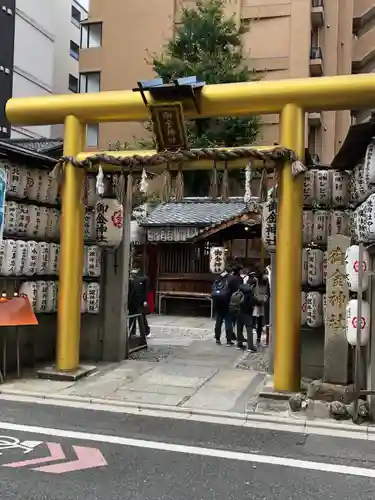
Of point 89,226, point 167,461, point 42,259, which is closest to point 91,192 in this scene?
point 89,226

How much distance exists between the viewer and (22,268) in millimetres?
10273

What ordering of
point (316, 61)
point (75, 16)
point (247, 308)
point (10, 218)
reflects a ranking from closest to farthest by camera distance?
point (10, 218) → point (247, 308) → point (316, 61) → point (75, 16)

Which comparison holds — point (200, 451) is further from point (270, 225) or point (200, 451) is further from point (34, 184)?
point (34, 184)

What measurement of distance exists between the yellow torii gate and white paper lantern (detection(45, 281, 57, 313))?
922 mm

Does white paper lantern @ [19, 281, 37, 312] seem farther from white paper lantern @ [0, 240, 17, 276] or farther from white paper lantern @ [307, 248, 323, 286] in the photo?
white paper lantern @ [307, 248, 323, 286]

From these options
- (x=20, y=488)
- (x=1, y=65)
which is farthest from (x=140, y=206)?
(x=1, y=65)

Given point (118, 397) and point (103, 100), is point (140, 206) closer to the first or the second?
point (103, 100)

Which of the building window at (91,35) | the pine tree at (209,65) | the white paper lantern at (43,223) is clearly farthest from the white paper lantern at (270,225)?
the building window at (91,35)

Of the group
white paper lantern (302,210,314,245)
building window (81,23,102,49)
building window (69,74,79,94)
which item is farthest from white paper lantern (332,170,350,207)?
building window (69,74,79,94)

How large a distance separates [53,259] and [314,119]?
22.0m

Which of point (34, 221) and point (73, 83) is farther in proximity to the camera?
point (73, 83)

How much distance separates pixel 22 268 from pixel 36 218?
109 centimetres

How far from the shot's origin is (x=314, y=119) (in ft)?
96.4

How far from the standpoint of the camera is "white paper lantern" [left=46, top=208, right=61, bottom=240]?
11.1 meters
